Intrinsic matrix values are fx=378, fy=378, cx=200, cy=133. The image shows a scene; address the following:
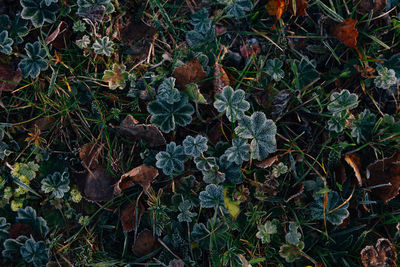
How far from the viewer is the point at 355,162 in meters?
2.66

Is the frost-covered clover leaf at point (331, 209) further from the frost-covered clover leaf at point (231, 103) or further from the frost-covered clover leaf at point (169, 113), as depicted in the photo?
the frost-covered clover leaf at point (169, 113)

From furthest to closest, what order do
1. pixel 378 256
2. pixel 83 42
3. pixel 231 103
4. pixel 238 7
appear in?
pixel 238 7, pixel 83 42, pixel 231 103, pixel 378 256

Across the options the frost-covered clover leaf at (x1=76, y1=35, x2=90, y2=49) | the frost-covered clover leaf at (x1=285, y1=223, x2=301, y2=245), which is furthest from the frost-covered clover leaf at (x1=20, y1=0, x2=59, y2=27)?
the frost-covered clover leaf at (x1=285, y1=223, x2=301, y2=245)

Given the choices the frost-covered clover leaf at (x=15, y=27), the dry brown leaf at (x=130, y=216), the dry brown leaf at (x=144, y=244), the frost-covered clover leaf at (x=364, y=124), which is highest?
the frost-covered clover leaf at (x=15, y=27)

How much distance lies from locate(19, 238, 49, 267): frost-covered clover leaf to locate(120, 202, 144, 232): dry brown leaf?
58 cm

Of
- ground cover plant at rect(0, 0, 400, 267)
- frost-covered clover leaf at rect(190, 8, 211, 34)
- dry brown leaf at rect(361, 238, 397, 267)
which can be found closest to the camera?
dry brown leaf at rect(361, 238, 397, 267)

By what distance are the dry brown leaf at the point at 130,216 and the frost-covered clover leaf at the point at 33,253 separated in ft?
1.91

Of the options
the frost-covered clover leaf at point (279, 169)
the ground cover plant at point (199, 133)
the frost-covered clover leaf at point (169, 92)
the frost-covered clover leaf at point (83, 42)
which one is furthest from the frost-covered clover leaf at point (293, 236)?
the frost-covered clover leaf at point (83, 42)

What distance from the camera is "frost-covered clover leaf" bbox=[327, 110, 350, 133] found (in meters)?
2.64

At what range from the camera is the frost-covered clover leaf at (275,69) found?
107 inches

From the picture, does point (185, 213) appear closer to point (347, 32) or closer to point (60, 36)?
point (60, 36)

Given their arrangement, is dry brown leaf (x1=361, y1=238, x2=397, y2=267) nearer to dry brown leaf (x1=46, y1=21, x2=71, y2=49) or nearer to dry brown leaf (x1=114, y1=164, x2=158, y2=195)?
dry brown leaf (x1=114, y1=164, x2=158, y2=195)

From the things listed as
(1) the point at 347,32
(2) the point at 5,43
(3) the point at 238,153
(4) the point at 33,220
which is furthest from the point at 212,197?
(2) the point at 5,43

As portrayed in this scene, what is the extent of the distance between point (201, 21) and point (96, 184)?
141cm
